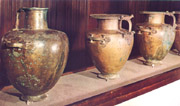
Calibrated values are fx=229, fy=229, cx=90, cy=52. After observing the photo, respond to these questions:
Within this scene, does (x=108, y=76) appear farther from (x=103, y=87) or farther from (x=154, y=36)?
(x=154, y=36)

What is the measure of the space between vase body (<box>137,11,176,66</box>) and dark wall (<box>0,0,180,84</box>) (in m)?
0.42

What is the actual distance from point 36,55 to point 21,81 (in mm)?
177

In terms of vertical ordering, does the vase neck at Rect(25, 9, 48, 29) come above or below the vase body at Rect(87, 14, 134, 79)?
above

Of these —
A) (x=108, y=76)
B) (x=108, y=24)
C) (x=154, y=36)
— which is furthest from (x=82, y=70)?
(x=154, y=36)

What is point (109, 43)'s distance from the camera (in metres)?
1.60

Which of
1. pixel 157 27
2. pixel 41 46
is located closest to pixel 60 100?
pixel 41 46

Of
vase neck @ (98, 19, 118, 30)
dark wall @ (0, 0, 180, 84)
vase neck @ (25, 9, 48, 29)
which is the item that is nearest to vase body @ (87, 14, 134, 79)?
vase neck @ (98, 19, 118, 30)

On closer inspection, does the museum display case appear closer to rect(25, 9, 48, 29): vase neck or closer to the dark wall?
the dark wall

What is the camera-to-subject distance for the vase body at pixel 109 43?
160 cm

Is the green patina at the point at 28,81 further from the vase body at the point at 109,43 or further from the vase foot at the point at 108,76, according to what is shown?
the vase foot at the point at 108,76

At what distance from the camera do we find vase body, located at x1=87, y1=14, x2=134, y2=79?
1604 millimetres

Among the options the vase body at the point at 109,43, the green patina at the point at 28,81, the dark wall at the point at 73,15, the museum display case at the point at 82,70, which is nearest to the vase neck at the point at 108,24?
the vase body at the point at 109,43

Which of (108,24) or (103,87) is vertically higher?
(108,24)

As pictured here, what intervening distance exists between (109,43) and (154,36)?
60 centimetres
